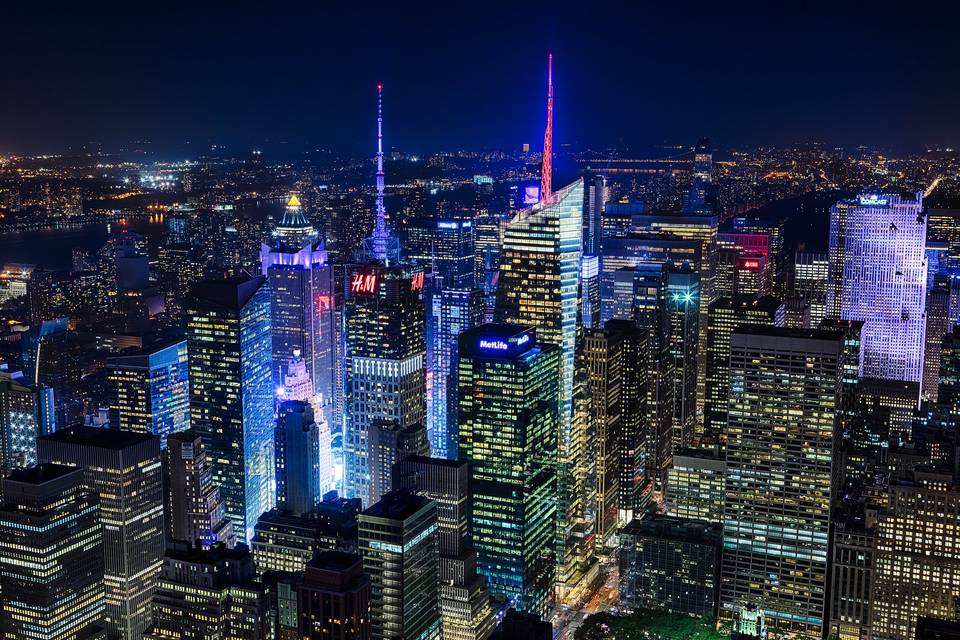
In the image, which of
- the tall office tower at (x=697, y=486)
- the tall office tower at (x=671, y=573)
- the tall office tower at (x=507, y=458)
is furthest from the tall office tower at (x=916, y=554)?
the tall office tower at (x=507, y=458)

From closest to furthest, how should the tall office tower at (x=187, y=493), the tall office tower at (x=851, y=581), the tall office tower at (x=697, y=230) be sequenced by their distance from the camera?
the tall office tower at (x=851, y=581), the tall office tower at (x=187, y=493), the tall office tower at (x=697, y=230)

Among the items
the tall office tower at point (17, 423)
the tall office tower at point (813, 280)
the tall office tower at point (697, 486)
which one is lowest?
the tall office tower at point (697, 486)

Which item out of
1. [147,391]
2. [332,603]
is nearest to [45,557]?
[332,603]

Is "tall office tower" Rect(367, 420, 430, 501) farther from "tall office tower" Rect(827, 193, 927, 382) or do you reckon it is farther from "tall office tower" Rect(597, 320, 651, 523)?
"tall office tower" Rect(827, 193, 927, 382)

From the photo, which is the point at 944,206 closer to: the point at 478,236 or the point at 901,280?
the point at 901,280

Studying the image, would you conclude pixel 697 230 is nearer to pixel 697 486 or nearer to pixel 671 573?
pixel 697 486

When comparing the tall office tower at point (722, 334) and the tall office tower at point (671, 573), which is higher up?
the tall office tower at point (722, 334)

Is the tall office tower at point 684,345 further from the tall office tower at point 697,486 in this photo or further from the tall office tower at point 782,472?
the tall office tower at point 782,472
